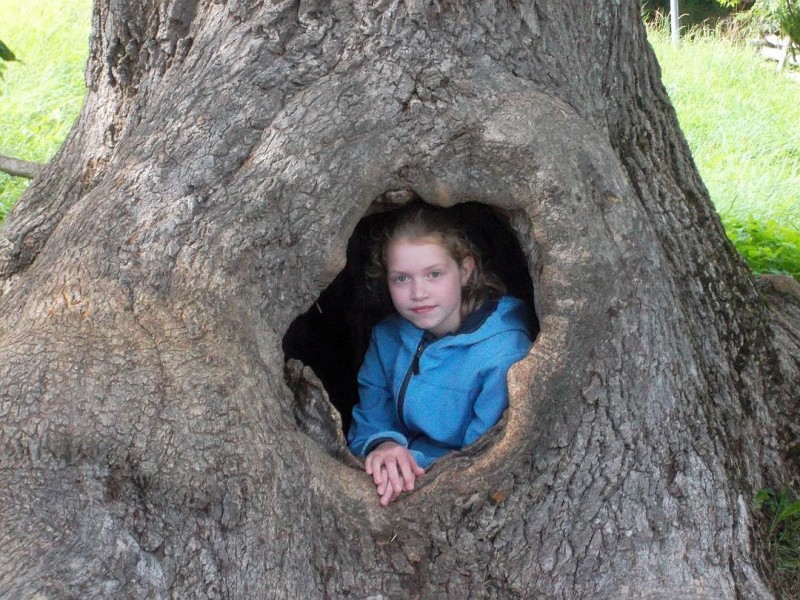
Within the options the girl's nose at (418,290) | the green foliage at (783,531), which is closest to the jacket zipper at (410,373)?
the girl's nose at (418,290)

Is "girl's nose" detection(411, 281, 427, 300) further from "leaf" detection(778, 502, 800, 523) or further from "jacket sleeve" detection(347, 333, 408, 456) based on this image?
"leaf" detection(778, 502, 800, 523)

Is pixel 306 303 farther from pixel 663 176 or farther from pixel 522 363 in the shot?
pixel 663 176

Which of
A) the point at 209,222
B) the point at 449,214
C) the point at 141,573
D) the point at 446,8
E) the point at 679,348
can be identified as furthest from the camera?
the point at 449,214

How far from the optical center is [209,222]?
2.61 m

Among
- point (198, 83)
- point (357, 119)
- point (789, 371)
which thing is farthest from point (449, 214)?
point (789, 371)

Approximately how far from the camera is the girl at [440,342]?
3.16 m

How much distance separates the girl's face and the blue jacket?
0.10m

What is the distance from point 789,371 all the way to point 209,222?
8.25ft

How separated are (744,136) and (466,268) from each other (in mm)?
7547

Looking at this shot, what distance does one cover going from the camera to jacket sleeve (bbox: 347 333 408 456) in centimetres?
347

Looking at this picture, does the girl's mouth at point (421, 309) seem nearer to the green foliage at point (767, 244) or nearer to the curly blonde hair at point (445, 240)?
the curly blonde hair at point (445, 240)

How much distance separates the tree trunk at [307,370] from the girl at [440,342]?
0.36 metres

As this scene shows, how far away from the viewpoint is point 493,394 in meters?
3.08

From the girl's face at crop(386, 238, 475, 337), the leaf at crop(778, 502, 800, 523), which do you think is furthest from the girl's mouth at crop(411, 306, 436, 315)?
the leaf at crop(778, 502, 800, 523)
